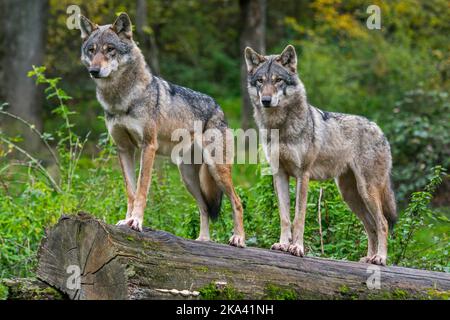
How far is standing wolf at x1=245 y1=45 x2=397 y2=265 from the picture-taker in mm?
7426

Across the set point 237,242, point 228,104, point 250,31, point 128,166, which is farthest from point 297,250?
point 228,104

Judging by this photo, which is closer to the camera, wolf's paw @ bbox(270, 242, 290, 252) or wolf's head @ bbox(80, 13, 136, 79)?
wolf's head @ bbox(80, 13, 136, 79)

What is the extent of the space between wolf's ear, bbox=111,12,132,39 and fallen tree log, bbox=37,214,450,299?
1883 mm

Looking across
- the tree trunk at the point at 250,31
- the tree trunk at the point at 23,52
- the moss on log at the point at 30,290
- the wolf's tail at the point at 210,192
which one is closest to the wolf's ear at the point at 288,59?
the wolf's tail at the point at 210,192

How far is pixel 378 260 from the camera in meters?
7.56

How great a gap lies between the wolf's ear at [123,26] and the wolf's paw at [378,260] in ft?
10.6

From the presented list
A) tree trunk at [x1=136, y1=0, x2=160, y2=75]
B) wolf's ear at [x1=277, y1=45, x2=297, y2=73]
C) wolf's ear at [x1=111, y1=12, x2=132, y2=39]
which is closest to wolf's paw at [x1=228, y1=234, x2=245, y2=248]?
wolf's ear at [x1=277, y1=45, x2=297, y2=73]

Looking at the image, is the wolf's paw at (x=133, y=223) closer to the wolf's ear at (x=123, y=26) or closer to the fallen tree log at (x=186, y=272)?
the fallen tree log at (x=186, y=272)

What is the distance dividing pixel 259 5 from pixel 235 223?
953 centimetres

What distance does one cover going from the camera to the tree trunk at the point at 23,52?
1631 cm

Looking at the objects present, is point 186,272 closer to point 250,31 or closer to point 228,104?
point 250,31

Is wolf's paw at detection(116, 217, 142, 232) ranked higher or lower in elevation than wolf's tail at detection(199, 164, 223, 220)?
lower

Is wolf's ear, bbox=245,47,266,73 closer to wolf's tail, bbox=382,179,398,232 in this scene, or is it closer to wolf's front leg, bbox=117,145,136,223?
wolf's front leg, bbox=117,145,136,223

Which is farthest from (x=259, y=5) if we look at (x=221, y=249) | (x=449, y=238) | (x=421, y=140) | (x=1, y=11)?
(x=221, y=249)
